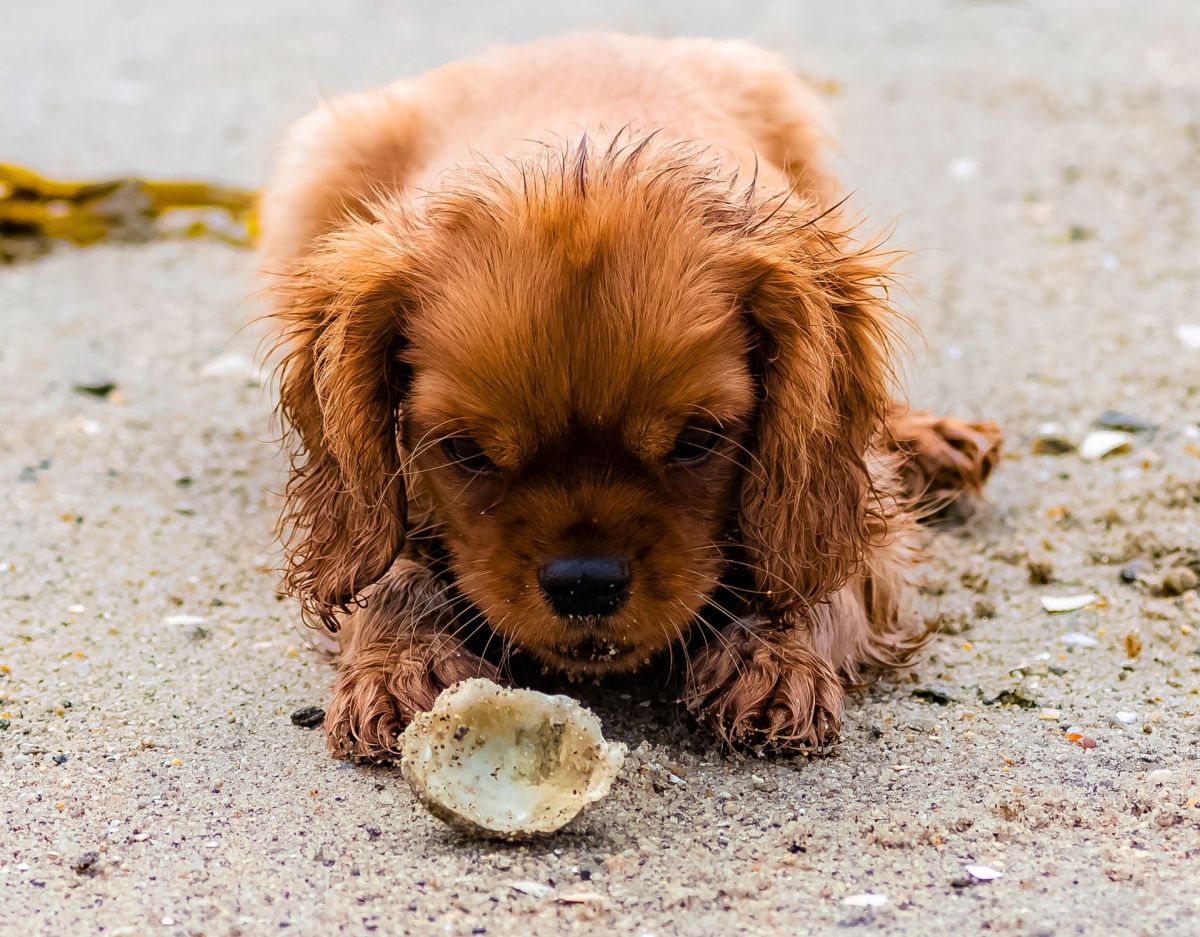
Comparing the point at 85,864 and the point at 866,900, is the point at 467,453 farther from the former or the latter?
the point at 866,900

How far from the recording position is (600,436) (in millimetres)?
3459

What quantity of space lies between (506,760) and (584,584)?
1.39 ft

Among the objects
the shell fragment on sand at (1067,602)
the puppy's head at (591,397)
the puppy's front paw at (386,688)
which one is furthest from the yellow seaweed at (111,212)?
the shell fragment on sand at (1067,602)

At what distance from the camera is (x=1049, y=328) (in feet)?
20.9

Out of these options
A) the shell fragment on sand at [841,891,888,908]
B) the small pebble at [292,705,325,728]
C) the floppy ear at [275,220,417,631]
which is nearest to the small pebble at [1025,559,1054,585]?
the shell fragment on sand at [841,891,888,908]

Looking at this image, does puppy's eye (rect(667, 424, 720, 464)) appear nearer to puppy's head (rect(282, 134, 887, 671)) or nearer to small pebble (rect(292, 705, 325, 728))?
puppy's head (rect(282, 134, 887, 671))

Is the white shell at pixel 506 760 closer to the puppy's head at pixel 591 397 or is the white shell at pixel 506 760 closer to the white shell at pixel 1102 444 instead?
the puppy's head at pixel 591 397

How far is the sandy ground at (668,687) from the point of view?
3062 mm

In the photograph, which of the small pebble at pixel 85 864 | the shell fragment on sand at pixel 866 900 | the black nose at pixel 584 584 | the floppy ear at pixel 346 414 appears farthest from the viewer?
the floppy ear at pixel 346 414

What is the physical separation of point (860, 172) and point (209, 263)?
136 inches

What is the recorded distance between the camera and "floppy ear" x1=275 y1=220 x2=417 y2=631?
3.86m

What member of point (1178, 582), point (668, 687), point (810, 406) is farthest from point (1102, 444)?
point (668, 687)

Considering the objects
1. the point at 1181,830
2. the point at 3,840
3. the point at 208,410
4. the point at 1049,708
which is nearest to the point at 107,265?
the point at 208,410

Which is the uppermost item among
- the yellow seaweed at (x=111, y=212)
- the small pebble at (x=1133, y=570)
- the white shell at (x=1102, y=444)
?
the white shell at (x=1102, y=444)
